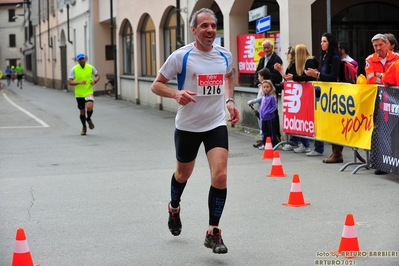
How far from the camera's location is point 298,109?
547 inches

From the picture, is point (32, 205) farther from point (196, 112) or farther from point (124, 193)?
point (196, 112)

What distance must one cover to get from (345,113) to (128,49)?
2206 cm

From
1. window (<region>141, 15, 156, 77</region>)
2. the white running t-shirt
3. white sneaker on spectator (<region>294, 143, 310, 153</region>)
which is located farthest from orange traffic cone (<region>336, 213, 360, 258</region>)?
window (<region>141, 15, 156, 77</region>)

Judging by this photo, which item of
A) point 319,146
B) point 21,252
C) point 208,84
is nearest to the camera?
point 21,252

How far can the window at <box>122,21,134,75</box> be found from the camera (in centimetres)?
3281

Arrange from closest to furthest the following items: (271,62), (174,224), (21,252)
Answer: (21,252)
(174,224)
(271,62)

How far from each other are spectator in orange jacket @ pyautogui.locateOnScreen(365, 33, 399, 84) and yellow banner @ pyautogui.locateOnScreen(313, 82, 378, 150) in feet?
1.31

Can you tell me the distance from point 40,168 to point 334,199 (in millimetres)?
5306

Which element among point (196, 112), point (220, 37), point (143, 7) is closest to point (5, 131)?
point (220, 37)

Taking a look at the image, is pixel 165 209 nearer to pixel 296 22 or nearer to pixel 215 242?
pixel 215 242

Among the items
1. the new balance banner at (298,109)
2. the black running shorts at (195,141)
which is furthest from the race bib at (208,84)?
the new balance banner at (298,109)

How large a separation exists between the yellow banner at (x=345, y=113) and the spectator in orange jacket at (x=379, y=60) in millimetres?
400

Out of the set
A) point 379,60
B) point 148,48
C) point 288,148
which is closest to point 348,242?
point 379,60

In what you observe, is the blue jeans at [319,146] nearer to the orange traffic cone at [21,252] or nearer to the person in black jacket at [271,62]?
the person in black jacket at [271,62]
